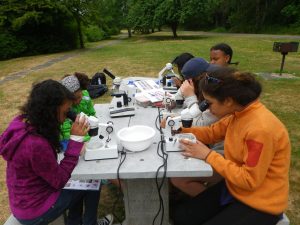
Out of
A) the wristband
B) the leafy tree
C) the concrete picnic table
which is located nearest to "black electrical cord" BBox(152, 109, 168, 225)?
the concrete picnic table

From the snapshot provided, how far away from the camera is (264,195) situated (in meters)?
1.55

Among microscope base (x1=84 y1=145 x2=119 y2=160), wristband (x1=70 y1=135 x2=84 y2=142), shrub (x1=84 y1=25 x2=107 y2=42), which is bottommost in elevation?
shrub (x1=84 y1=25 x2=107 y2=42)

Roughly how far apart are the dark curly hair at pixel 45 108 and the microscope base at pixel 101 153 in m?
0.22

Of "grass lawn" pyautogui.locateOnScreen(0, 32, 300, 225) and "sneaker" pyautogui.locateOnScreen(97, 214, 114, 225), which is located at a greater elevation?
"sneaker" pyautogui.locateOnScreen(97, 214, 114, 225)

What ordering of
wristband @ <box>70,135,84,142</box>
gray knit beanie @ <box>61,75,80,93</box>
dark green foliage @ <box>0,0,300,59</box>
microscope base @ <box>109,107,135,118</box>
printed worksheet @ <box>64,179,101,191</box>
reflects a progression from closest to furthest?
wristband @ <box>70,135,84,142</box>
printed worksheet @ <box>64,179,101,191</box>
gray knit beanie @ <box>61,75,80,93</box>
microscope base @ <box>109,107,135,118</box>
dark green foliage @ <box>0,0,300,59</box>

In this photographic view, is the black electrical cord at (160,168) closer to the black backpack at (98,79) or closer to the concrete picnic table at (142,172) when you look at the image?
the concrete picnic table at (142,172)

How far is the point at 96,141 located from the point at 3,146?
1.82 ft

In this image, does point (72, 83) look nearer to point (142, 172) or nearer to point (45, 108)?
point (45, 108)

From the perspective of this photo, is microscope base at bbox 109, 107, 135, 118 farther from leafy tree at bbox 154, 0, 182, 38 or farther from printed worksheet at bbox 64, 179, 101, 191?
leafy tree at bbox 154, 0, 182, 38

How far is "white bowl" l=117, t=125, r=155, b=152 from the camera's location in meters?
1.75

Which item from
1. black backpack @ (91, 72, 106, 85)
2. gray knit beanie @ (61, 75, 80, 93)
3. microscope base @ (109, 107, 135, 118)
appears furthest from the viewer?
black backpack @ (91, 72, 106, 85)

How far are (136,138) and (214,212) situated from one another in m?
0.72

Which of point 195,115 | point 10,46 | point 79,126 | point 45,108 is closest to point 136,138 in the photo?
point 79,126

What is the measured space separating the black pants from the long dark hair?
63 centimetres
